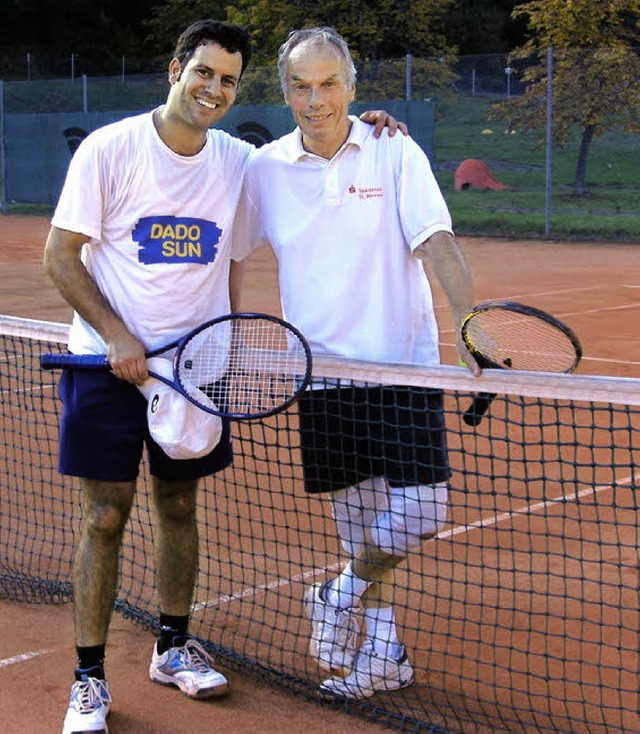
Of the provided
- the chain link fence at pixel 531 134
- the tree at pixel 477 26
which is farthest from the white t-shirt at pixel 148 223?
the tree at pixel 477 26

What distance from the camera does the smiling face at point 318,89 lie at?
3.49 m

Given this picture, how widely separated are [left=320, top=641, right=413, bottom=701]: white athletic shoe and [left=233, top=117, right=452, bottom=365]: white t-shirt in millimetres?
901

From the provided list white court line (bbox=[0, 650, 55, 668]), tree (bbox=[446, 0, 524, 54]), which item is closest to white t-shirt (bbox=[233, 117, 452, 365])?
white court line (bbox=[0, 650, 55, 668])

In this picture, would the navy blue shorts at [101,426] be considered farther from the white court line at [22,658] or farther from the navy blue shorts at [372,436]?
the white court line at [22,658]

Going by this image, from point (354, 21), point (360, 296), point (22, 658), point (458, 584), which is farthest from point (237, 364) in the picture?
point (354, 21)

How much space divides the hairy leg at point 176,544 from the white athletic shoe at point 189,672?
13 cm

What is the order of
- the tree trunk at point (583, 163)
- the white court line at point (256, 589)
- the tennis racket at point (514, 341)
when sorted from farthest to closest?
1. the tree trunk at point (583, 163)
2. the white court line at point (256, 589)
3. the tennis racket at point (514, 341)

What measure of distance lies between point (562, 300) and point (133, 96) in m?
16.5

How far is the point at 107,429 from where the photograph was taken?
11.5 ft

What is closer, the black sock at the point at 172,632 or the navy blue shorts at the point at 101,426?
the navy blue shorts at the point at 101,426

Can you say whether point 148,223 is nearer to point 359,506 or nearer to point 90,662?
point 359,506

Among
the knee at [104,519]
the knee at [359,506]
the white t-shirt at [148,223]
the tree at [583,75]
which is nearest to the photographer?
the white t-shirt at [148,223]

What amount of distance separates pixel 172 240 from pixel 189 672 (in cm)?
129

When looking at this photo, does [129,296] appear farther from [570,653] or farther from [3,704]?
[570,653]
